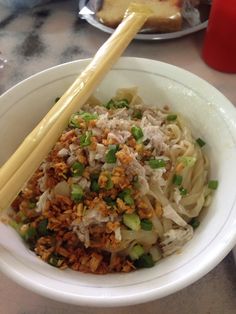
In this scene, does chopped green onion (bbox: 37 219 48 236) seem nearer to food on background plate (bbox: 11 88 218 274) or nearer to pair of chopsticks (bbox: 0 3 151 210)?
food on background plate (bbox: 11 88 218 274)

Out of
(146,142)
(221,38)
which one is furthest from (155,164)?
(221,38)

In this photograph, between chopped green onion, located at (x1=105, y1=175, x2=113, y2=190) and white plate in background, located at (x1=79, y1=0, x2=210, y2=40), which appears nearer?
chopped green onion, located at (x1=105, y1=175, x2=113, y2=190)

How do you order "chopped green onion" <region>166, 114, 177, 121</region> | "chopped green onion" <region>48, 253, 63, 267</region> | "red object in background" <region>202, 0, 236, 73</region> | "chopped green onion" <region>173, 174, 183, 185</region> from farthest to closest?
"red object in background" <region>202, 0, 236, 73</region> < "chopped green onion" <region>166, 114, 177, 121</region> < "chopped green onion" <region>173, 174, 183, 185</region> < "chopped green onion" <region>48, 253, 63, 267</region>

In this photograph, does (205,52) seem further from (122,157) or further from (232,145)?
(122,157)

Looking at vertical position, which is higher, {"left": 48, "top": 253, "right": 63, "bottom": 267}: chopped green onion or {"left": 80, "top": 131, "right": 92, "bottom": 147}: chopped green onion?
{"left": 80, "top": 131, "right": 92, "bottom": 147}: chopped green onion

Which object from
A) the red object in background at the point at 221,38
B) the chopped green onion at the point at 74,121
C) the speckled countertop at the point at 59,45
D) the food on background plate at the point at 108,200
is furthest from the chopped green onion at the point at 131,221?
the red object in background at the point at 221,38

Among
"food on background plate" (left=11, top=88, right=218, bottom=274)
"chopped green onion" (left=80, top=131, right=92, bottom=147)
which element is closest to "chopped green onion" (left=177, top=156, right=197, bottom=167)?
"food on background plate" (left=11, top=88, right=218, bottom=274)

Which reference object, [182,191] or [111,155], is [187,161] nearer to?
[182,191]

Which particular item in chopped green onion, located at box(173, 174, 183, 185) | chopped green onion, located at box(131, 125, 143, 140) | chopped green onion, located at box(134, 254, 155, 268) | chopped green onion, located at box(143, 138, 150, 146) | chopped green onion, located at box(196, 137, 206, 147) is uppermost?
chopped green onion, located at box(131, 125, 143, 140)
